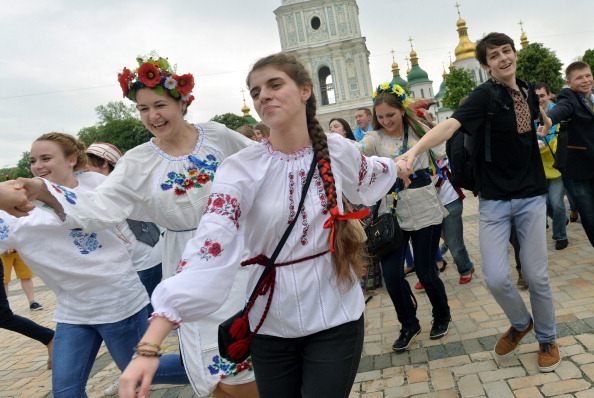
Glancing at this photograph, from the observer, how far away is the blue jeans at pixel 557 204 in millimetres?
6641

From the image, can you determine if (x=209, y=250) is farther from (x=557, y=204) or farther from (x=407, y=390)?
(x=557, y=204)

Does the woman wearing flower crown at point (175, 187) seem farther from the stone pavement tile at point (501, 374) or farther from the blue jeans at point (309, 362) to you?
the stone pavement tile at point (501, 374)

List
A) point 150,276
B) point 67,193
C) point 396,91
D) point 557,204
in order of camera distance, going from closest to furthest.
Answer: point 67,193 → point 396,91 → point 150,276 → point 557,204

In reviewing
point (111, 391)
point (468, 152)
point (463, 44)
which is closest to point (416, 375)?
point (468, 152)

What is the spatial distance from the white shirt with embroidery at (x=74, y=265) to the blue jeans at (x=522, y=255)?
8.24 feet

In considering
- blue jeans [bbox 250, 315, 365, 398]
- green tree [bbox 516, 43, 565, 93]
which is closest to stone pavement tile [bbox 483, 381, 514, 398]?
blue jeans [bbox 250, 315, 365, 398]

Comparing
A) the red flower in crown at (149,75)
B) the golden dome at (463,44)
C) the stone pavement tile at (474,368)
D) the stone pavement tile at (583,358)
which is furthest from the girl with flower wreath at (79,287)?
the golden dome at (463,44)

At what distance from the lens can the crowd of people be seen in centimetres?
203

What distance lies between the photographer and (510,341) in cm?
363

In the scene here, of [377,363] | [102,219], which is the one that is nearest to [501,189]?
[377,363]

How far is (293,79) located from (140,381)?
1.36 meters

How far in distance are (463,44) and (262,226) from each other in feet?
245

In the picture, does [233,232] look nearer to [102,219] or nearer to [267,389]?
[267,389]

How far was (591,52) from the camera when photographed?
176 feet
